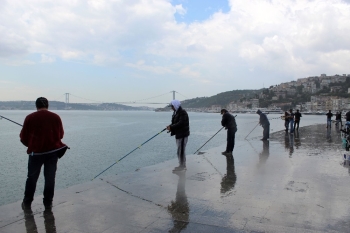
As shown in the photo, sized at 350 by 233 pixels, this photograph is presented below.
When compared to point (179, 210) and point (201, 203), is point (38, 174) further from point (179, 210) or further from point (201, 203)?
point (201, 203)

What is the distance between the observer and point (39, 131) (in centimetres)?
436

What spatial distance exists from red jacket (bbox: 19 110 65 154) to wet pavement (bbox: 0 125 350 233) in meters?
0.83

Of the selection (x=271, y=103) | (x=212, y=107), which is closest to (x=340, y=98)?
(x=271, y=103)

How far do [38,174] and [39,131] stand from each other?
61cm

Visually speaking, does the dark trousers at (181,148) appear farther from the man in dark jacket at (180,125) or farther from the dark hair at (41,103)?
the dark hair at (41,103)

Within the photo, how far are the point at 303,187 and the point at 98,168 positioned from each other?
1093 cm

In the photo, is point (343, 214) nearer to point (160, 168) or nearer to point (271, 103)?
point (160, 168)

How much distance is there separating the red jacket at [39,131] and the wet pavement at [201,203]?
83 centimetres

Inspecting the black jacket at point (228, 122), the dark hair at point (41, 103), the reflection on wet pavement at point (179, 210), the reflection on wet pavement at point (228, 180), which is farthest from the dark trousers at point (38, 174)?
the black jacket at point (228, 122)

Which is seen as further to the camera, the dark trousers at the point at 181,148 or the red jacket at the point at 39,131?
the dark trousers at the point at 181,148

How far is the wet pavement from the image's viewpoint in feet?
12.1

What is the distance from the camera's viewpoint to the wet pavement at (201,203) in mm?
3689

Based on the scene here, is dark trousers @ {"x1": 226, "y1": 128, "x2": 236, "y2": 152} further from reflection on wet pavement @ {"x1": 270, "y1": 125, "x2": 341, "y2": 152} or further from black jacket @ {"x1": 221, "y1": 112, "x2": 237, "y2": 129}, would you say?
reflection on wet pavement @ {"x1": 270, "y1": 125, "x2": 341, "y2": 152}

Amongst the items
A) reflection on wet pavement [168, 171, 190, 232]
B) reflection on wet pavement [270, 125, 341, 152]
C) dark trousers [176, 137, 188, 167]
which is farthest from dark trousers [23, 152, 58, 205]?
reflection on wet pavement [270, 125, 341, 152]
